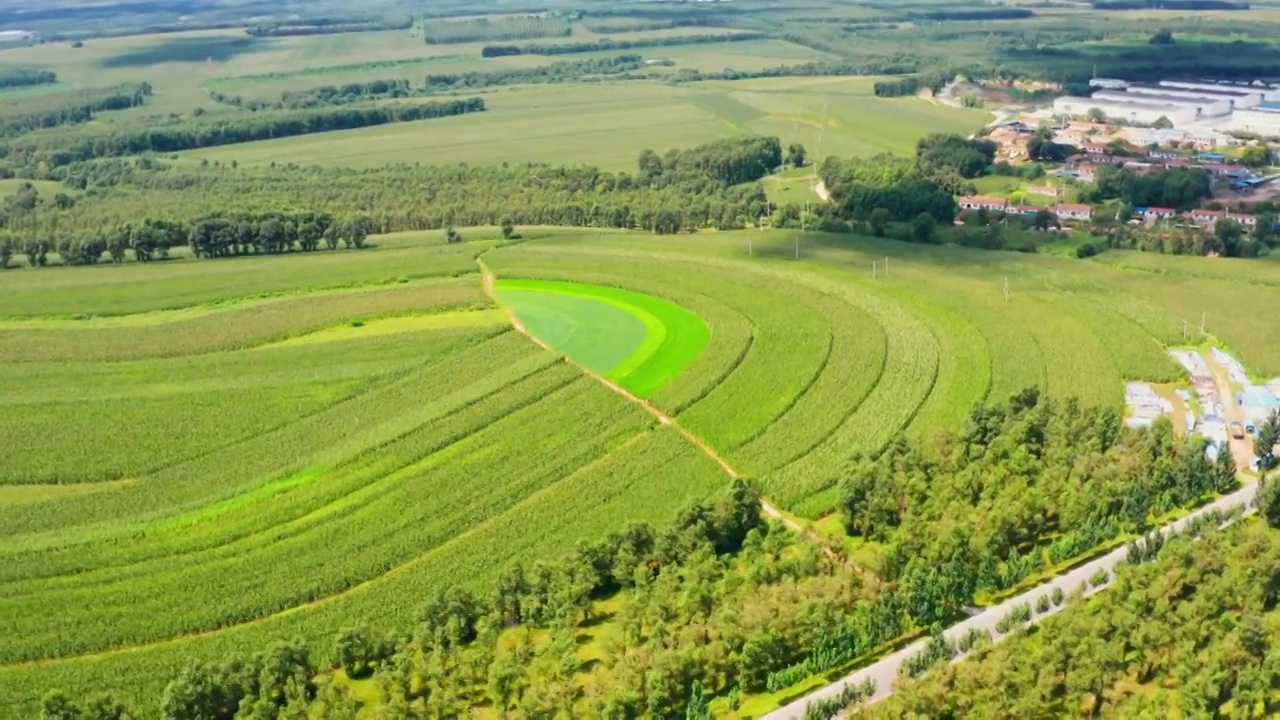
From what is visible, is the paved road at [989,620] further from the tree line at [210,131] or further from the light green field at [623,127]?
the tree line at [210,131]

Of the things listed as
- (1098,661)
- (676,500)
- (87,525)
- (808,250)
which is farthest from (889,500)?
(808,250)

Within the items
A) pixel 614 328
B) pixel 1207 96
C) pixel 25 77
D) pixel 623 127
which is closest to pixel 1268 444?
pixel 614 328

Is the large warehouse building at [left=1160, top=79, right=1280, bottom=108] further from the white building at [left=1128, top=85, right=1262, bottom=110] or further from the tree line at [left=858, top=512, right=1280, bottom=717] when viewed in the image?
the tree line at [left=858, top=512, right=1280, bottom=717]

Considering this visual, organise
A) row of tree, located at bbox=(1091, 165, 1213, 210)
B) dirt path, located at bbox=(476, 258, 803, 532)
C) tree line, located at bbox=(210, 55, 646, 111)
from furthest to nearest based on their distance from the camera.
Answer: tree line, located at bbox=(210, 55, 646, 111)
row of tree, located at bbox=(1091, 165, 1213, 210)
dirt path, located at bbox=(476, 258, 803, 532)

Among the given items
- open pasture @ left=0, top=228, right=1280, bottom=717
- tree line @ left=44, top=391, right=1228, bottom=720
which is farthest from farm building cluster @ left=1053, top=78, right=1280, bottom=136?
tree line @ left=44, top=391, right=1228, bottom=720

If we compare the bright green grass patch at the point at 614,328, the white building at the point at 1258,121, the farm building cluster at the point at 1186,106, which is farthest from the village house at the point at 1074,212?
the farm building cluster at the point at 1186,106

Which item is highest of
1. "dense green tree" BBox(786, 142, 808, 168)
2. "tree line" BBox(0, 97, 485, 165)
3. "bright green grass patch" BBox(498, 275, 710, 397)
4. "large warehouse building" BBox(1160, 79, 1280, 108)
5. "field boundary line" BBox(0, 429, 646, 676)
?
"large warehouse building" BBox(1160, 79, 1280, 108)

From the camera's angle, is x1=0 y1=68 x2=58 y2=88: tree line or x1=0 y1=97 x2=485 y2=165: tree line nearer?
x1=0 y1=97 x2=485 y2=165: tree line
